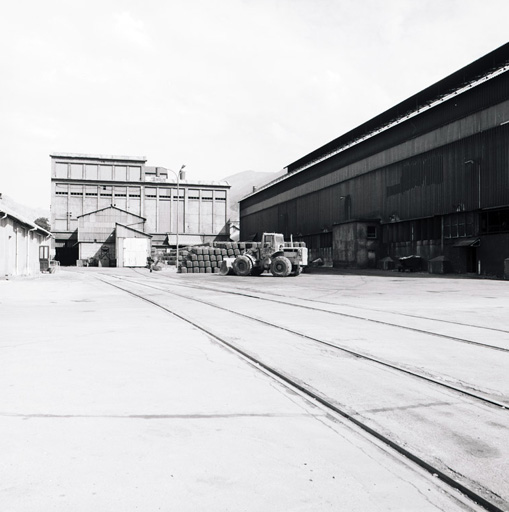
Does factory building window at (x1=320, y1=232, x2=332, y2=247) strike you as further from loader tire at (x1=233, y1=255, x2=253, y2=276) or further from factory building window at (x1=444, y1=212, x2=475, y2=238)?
loader tire at (x1=233, y1=255, x2=253, y2=276)

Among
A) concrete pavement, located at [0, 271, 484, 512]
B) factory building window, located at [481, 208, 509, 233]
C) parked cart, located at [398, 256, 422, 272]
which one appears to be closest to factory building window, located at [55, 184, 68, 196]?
parked cart, located at [398, 256, 422, 272]

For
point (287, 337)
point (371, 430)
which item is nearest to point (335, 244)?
point (287, 337)

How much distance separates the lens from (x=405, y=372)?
5969 mm

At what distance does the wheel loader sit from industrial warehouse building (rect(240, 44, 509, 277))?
474 inches

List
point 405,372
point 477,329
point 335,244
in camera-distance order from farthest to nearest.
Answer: point 335,244
point 477,329
point 405,372

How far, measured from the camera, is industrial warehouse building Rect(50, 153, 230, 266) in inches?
3246

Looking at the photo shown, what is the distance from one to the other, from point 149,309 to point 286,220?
2302 inches

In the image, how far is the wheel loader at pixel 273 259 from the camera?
33094 mm

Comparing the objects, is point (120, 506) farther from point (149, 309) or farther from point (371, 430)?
point (149, 309)

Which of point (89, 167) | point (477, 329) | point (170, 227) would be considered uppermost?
point (89, 167)

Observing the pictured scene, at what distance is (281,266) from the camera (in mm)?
33031

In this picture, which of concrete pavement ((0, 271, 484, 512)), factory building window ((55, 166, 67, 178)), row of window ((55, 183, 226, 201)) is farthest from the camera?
factory building window ((55, 166, 67, 178))

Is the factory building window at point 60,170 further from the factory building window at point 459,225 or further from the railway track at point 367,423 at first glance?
the railway track at point 367,423

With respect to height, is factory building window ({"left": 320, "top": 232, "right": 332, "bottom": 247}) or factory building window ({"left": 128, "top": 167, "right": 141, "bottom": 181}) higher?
factory building window ({"left": 128, "top": 167, "right": 141, "bottom": 181})
